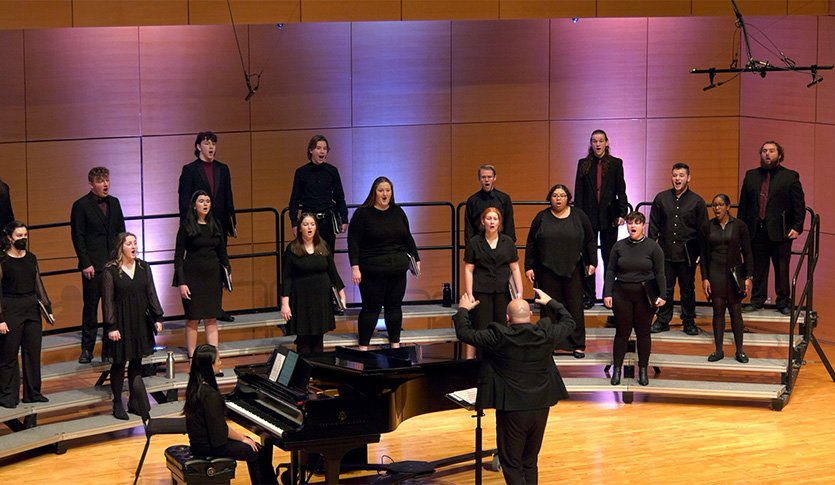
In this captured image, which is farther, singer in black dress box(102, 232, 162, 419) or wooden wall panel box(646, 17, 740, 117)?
wooden wall panel box(646, 17, 740, 117)

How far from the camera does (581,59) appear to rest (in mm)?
11789

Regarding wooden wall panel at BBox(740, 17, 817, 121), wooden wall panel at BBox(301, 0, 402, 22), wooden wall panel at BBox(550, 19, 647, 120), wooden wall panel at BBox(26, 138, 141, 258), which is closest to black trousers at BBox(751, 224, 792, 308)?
wooden wall panel at BBox(740, 17, 817, 121)

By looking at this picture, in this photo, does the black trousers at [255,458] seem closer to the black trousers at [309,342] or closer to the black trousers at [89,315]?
the black trousers at [309,342]

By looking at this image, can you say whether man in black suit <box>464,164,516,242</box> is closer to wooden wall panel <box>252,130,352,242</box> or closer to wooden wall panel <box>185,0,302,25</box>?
wooden wall panel <box>252,130,352,242</box>

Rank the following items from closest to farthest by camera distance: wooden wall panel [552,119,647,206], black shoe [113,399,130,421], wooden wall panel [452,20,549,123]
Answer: black shoe [113,399,130,421] → wooden wall panel [452,20,549,123] → wooden wall panel [552,119,647,206]

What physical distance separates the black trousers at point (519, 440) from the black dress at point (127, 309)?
296cm

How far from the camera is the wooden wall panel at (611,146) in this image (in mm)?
11906

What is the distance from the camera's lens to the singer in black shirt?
966 cm

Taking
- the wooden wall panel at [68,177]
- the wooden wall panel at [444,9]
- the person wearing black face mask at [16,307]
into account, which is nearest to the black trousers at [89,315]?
the person wearing black face mask at [16,307]

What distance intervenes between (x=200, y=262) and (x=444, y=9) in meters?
3.59

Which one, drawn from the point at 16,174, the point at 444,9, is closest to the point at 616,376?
the point at 444,9

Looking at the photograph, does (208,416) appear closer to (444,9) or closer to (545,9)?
(444,9)

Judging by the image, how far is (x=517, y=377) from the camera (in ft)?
22.1

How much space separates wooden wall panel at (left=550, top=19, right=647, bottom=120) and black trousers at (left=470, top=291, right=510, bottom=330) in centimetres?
336
